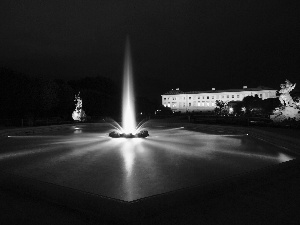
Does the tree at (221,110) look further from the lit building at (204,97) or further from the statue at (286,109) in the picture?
the statue at (286,109)

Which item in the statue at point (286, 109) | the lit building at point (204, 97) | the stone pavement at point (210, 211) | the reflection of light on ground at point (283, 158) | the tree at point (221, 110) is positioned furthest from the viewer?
the lit building at point (204, 97)

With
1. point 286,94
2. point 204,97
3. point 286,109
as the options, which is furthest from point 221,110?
point 286,109

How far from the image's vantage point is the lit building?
395ft

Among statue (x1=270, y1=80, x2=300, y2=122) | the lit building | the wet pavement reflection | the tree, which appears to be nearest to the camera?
the wet pavement reflection

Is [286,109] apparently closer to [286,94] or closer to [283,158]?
[286,94]

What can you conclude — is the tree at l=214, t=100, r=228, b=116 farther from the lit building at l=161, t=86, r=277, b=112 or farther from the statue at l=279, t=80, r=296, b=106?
the statue at l=279, t=80, r=296, b=106

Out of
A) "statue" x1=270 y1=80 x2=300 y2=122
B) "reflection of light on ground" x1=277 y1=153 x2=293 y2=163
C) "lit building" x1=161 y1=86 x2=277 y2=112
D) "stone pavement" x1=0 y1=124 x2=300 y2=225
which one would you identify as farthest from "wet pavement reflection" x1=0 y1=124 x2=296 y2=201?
"lit building" x1=161 y1=86 x2=277 y2=112

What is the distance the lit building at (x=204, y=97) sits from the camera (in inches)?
4744

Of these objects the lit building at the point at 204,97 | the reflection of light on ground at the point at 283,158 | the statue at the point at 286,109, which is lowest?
the reflection of light on ground at the point at 283,158

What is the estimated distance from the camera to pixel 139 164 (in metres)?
9.28

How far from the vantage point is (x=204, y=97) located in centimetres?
13100

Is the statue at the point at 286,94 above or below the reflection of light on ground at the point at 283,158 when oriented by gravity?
above

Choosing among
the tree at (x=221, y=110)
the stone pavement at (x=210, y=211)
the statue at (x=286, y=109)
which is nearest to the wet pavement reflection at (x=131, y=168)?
the stone pavement at (x=210, y=211)

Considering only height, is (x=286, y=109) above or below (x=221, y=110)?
below
